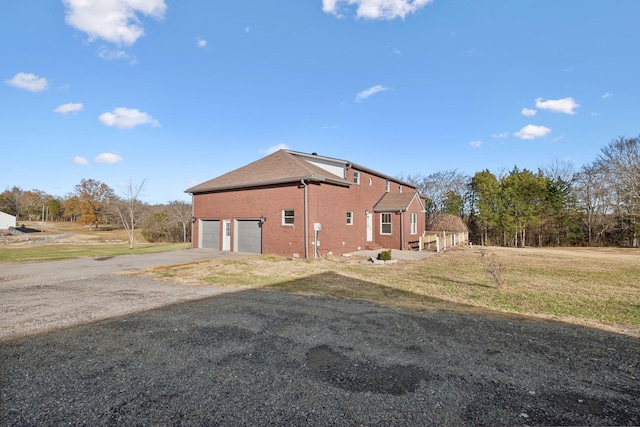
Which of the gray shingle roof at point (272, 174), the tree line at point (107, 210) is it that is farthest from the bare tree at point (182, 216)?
the gray shingle roof at point (272, 174)

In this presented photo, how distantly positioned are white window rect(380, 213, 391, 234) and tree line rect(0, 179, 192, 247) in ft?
62.3

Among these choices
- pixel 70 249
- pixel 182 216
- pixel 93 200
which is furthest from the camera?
pixel 93 200

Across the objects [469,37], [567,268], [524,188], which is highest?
[469,37]

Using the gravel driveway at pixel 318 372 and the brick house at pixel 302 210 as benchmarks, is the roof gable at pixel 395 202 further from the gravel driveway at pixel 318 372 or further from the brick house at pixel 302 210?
the gravel driveway at pixel 318 372

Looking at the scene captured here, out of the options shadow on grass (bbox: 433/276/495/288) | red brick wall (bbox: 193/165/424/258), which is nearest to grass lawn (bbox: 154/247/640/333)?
shadow on grass (bbox: 433/276/495/288)

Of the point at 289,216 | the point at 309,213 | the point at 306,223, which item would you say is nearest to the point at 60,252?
the point at 289,216

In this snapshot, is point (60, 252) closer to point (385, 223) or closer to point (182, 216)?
point (182, 216)

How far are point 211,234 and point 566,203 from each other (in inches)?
1297

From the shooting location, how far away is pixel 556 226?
29547 millimetres

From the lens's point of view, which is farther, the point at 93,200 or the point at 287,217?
the point at 93,200

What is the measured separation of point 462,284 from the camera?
8.90 metres

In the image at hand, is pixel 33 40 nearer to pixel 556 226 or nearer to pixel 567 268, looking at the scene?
pixel 567 268

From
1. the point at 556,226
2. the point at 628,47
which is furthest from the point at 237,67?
the point at 556,226

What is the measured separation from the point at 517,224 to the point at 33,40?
36.4 metres
